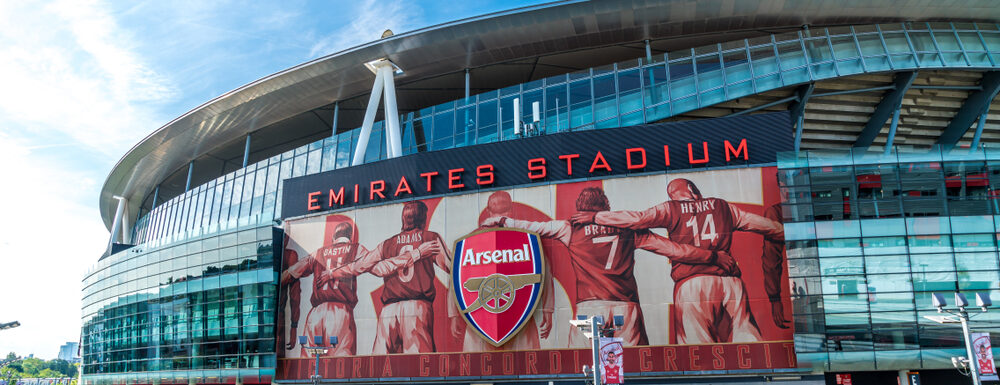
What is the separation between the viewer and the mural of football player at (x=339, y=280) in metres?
35.7

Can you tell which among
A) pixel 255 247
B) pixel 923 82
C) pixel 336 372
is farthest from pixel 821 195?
pixel 255 247

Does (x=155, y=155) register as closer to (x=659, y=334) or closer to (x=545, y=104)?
(x=545, y=104)

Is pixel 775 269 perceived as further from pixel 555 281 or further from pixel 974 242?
pixel 555 281

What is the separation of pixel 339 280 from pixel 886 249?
2590 centimetres

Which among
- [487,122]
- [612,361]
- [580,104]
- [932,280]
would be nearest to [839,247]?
[932,280]

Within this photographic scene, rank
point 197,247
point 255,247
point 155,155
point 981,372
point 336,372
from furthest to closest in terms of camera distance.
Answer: point 155,155
point 197,247
point 255,247
point 336,372
point 981,372

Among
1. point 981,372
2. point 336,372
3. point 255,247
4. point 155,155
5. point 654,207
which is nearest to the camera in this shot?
point 981,372

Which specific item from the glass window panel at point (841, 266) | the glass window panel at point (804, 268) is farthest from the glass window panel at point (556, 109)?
the glass window panel at point (841, 266)

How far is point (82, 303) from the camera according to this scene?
55.9m

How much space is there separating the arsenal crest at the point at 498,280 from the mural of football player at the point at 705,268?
16.4 ft

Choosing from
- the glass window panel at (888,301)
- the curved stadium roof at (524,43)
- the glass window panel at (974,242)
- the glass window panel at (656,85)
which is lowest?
the glass window panel at (888,301)

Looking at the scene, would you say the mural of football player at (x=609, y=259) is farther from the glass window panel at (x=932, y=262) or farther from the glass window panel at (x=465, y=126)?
the glass window panel at (x=465, y=126)

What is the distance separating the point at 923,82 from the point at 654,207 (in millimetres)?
17468

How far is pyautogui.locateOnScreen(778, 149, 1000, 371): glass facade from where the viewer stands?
27.4m
